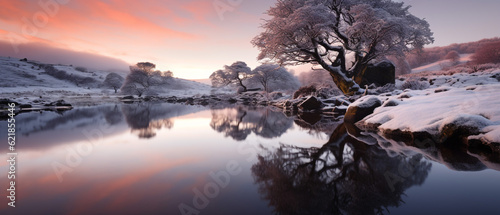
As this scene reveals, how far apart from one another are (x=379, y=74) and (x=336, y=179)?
58.0 ft

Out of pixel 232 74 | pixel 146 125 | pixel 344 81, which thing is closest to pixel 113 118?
pixel 146 125

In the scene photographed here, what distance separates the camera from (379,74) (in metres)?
16.6

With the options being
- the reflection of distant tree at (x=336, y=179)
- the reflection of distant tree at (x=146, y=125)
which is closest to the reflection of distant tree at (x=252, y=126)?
the reflection of distant tree at (x=146, y=125)

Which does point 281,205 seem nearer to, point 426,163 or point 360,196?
point 360,196

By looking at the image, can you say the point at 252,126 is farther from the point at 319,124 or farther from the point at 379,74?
the point at 379,74

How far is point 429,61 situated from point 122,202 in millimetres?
65437

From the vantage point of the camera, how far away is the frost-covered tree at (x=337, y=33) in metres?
11.4

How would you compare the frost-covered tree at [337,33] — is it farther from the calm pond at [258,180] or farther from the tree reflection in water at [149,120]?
the calm pond at [258,180]

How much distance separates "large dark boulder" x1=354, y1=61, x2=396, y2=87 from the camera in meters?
16.3

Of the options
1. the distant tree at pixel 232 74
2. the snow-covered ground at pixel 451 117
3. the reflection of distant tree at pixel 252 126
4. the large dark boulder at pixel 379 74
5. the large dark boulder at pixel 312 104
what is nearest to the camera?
the snow-covered ground at pixel 451 117

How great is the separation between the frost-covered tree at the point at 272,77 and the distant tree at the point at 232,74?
1.89 meters

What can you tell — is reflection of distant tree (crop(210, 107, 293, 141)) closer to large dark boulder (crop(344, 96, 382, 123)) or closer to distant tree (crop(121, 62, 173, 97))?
large dark boulder (crop(344, 96, 382, 123))

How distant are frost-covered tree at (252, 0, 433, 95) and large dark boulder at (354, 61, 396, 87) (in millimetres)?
2079

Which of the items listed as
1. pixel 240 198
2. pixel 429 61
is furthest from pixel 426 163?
pixel 429 61
